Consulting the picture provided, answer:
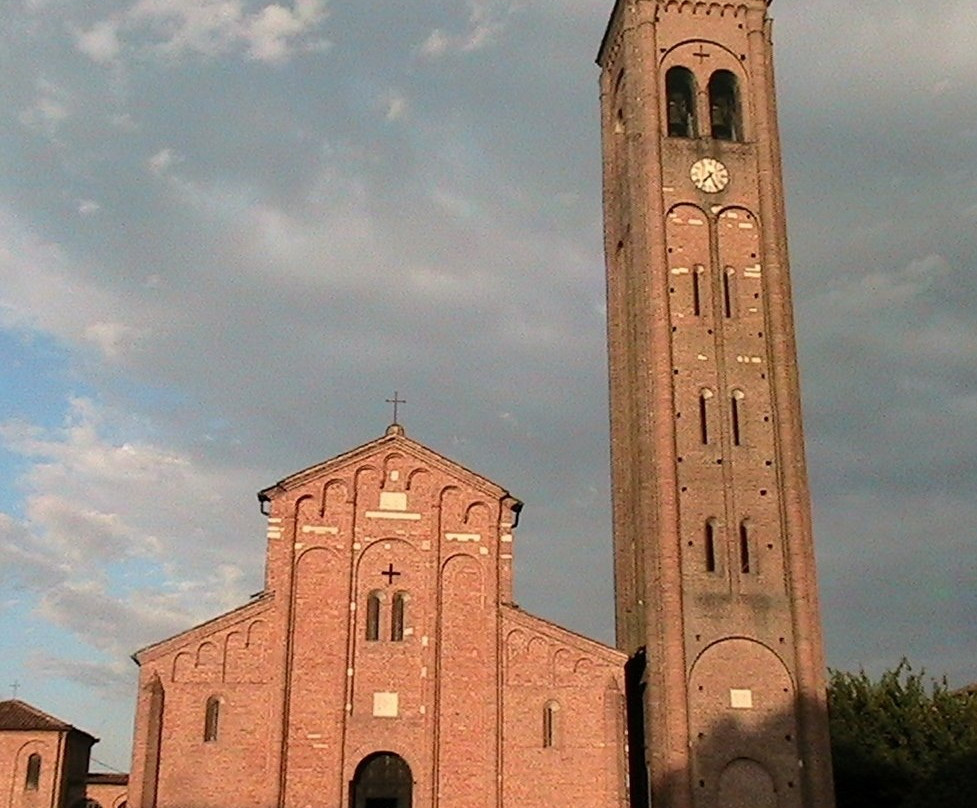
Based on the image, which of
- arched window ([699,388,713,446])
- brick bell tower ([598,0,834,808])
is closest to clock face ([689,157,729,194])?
brick bell tower ([598,0,834,808])

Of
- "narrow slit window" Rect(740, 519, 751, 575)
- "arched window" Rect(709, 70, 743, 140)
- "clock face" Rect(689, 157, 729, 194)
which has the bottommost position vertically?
"narrow slit window" Rect(740, 519, 751, 575)

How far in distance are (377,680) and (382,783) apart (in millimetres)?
2376

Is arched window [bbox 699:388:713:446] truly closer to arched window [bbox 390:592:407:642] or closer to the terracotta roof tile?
arched window [bbox 390:592:407:642]

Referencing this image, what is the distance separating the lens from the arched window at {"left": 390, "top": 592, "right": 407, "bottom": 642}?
95.2ft

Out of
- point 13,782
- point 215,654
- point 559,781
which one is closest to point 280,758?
point 215,654

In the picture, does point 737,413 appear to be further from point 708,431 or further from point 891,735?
point 891,735

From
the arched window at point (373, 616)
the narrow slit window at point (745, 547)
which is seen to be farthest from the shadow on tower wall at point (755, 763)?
the arched window at point (373, 616)

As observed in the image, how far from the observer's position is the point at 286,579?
1139 inches

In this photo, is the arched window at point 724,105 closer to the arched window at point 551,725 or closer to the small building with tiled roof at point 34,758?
the arched window at point 551,725

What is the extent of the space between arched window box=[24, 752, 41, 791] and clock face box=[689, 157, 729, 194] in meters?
27.6

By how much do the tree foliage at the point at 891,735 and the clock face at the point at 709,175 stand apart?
56.5ft

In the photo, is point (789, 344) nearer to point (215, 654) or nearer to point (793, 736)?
point (793, 736)

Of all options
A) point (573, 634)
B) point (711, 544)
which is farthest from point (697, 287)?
point (573, 634)

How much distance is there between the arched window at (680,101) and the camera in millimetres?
34719
